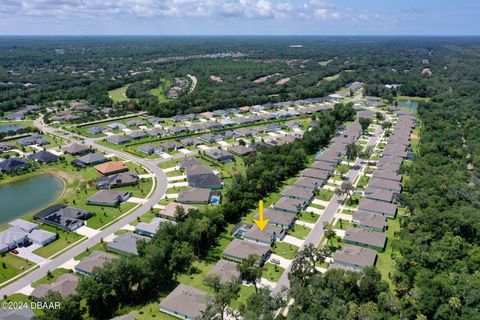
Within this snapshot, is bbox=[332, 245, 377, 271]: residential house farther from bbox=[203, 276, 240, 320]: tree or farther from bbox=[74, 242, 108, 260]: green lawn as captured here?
bbox=[74, 242, 108, 260]: green lawn

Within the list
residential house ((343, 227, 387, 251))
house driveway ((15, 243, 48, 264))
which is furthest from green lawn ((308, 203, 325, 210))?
house driveway ((15, 243, 48, 264))

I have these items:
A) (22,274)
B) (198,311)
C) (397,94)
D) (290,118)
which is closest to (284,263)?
(198,311)

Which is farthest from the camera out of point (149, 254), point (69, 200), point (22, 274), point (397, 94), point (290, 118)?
point (397, 94)

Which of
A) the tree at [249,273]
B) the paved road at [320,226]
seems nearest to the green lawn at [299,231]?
the paved road at [320,226]

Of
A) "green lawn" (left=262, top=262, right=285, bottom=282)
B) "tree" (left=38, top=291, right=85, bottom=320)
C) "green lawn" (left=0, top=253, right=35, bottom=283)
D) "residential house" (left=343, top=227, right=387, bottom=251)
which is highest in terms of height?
"tree" (left=38, top=291, right=85, bottom=320)

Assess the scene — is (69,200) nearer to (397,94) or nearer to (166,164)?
(166,164)

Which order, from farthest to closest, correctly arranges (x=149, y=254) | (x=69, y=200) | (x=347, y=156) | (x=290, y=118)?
(x=290, y=118)
(x=347, y=156)
(x=69, y=200)
(x=149, y=254)

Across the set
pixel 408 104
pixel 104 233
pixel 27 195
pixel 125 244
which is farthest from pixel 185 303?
pixel 408 104
